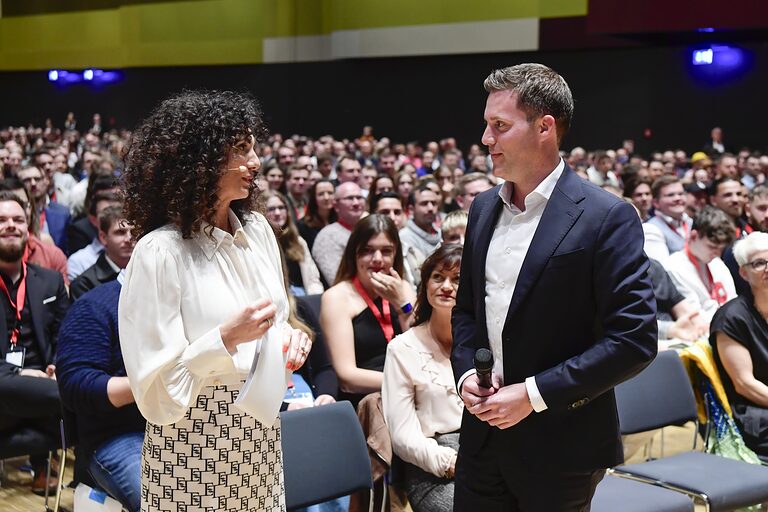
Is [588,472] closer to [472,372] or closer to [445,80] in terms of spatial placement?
[472,372]

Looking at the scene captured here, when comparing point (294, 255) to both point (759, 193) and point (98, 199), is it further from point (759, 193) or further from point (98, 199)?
point (759, 193)

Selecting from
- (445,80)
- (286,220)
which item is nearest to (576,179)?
(286,220)

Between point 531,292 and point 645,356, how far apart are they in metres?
0.28

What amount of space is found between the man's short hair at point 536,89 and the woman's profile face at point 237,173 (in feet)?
1.91

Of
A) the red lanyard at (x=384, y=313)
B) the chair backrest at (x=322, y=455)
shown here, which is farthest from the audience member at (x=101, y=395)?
the red lanyard at (x=384, y=313)

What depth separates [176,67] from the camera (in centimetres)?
2470

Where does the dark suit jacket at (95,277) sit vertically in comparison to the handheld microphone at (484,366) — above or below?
below

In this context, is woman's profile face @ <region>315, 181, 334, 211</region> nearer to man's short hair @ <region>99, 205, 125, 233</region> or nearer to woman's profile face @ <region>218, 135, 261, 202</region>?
man's short hair @ <region>99, 205, 125, 233</region>

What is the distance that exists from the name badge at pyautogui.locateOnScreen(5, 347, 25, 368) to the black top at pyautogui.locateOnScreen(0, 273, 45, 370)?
4cm

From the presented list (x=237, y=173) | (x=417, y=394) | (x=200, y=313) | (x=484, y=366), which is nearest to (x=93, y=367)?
(x=200, y=313)

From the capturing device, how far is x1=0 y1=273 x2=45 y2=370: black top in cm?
445

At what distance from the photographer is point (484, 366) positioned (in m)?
2.06

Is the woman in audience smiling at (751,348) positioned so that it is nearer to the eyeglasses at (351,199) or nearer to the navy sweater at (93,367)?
the navy sweater at (93,367)

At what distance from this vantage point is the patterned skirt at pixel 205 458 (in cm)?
215
